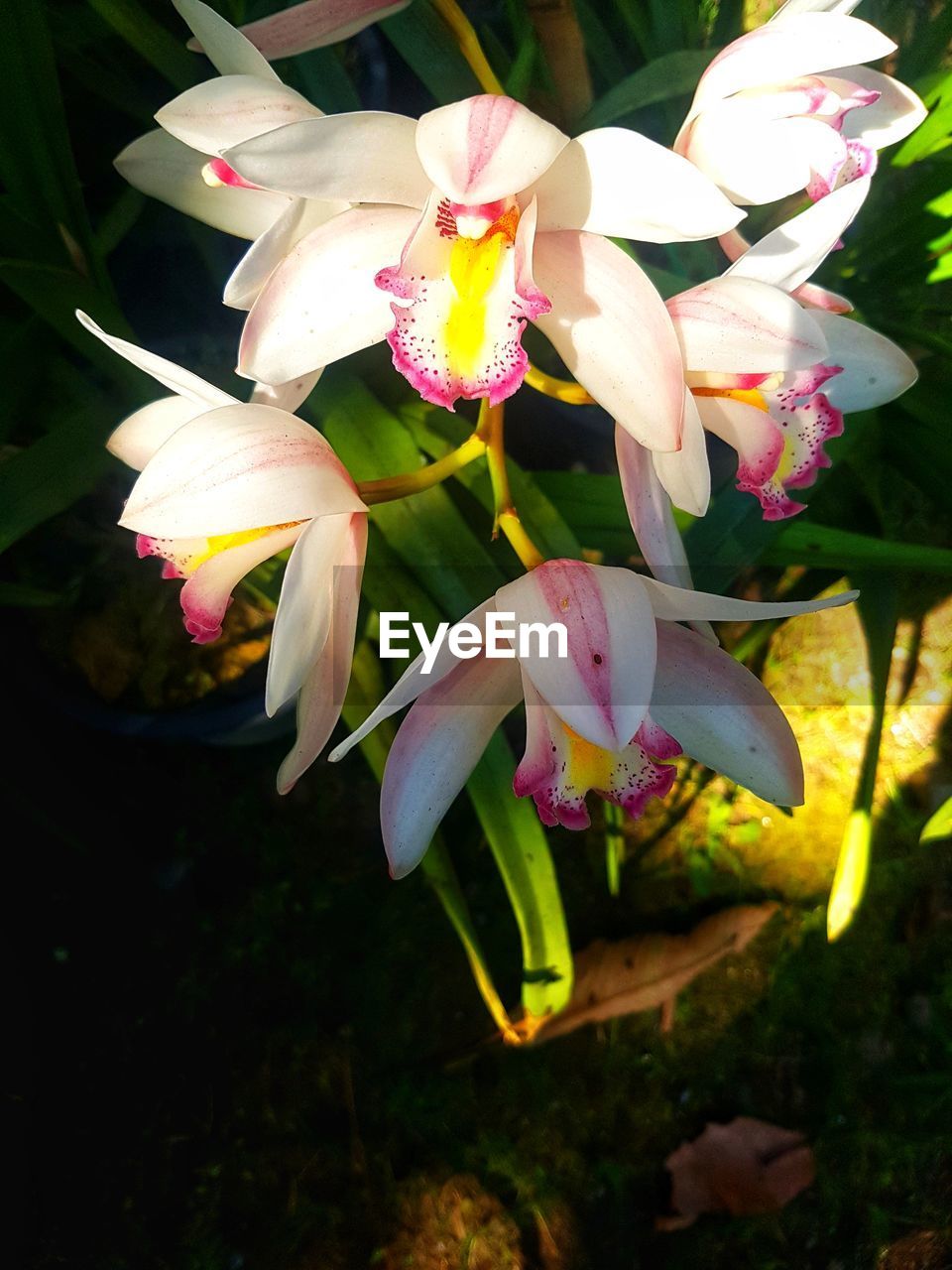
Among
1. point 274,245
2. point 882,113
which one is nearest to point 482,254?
point 274,245

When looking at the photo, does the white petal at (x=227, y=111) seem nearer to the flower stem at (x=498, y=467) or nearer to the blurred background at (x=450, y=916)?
the flower stem at (x=498, y=467)

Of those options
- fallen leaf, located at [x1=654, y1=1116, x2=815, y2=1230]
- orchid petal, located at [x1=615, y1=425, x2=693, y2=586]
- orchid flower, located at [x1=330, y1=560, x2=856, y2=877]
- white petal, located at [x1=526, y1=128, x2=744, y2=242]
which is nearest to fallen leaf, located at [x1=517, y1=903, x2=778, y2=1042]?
fallen leaf, located at [x1=654, y1=1116, x2=815, y2=1230]

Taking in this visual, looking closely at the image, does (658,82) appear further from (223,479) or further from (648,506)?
(223,479)

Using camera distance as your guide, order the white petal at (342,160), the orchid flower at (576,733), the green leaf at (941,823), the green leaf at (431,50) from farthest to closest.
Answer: the green leaf at (941,823), the green leaf at (431,50), the orchid flower at (576,733), the white petal at (342,160)

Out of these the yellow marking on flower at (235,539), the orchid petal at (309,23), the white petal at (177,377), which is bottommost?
the yellow marking on flower at (235,539)

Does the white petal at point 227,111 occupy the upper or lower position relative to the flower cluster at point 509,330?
upper

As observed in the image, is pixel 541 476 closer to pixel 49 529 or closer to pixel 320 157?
pixel 320 157

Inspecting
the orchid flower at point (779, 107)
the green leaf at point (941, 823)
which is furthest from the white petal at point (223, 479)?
the green leaf at point (941, 823)
